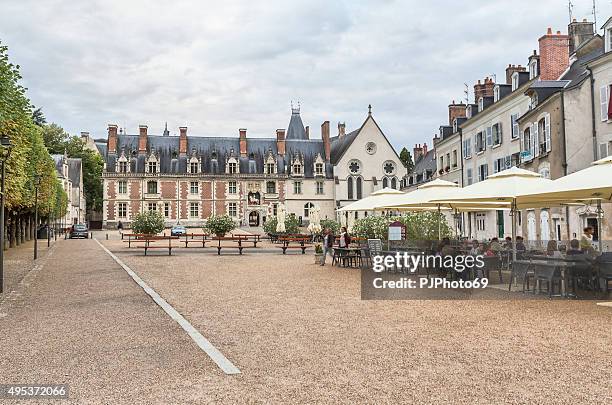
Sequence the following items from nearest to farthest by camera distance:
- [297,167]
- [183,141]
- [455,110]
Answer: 1. [455,110]
2. [183,141]
3. [297,167]

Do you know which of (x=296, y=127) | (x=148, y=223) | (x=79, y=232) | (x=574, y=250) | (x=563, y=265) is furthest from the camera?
(x=296, y=127)

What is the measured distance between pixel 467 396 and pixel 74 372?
3.82m

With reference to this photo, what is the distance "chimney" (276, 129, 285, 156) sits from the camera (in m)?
67.6

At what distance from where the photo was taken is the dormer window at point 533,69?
28391 mm

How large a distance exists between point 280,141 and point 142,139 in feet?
51.7

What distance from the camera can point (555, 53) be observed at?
2592 cm

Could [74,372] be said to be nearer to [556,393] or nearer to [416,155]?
[556,393]

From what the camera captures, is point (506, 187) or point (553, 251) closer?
point (506, 187)

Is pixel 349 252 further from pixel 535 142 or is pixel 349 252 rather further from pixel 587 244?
pixel 535 142

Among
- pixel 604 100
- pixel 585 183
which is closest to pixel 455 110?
pixel 604 100

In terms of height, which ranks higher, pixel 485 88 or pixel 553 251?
pixel 485 88

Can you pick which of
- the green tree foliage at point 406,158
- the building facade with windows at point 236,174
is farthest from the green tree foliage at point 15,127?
the green tree foliage at point 406,158

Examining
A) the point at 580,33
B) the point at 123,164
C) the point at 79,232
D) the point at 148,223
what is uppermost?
the point at 580,33

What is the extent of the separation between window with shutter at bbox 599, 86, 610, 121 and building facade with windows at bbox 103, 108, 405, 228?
43853 millimetres
